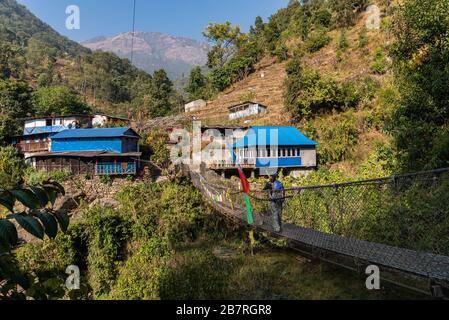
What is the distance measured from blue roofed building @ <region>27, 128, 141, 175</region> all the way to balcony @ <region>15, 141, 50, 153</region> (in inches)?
31.6

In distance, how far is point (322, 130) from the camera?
753 inches

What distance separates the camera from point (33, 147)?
21406mm

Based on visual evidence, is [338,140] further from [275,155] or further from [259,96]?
[259,96]

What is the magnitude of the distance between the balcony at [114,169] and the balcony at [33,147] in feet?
19.0

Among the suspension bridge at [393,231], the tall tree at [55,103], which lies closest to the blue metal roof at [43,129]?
the tall tree at [55,103]

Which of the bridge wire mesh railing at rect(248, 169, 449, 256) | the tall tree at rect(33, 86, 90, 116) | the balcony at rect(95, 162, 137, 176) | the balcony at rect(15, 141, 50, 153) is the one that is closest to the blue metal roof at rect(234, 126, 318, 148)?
the balcony at rect(95, 162, 137, 176)

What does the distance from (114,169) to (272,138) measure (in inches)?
355

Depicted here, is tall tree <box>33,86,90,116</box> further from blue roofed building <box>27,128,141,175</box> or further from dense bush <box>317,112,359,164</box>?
dense bush <box>317,112,359,164</box>

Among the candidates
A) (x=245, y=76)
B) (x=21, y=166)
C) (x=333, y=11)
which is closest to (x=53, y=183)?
(x=21, y=166)

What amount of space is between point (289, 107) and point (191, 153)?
24.4 ft

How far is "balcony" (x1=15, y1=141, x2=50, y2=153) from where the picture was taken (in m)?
21.1

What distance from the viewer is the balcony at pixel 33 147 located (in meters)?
21.1

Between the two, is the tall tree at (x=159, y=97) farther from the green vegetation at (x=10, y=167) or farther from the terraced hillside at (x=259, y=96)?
the green vegetation at (x=10, y=167)

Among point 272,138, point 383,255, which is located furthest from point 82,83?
point 383,255
